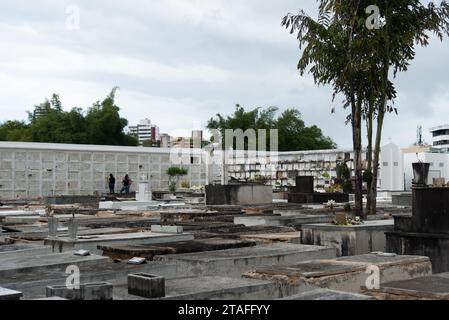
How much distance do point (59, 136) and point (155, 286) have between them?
47073mm

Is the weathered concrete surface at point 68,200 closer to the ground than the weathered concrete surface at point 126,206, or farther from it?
farther from it

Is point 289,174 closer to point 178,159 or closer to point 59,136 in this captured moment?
point 178,159

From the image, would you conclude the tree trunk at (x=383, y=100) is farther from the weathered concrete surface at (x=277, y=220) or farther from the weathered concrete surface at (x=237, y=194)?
the weathered concrete surface at (x=237, y=194)

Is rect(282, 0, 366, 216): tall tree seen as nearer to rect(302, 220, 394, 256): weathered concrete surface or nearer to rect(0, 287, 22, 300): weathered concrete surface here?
rect(302, 220, 394, 256): weathered concrete surface

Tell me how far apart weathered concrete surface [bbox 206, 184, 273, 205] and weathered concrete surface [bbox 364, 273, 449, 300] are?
14.2 meters

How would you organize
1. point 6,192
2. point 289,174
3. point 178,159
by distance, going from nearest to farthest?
point 6,192 → point 178,159 → point 289,174

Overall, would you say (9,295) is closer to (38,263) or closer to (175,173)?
(38,263)

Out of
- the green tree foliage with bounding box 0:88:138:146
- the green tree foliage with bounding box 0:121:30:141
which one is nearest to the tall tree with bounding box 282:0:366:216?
the green tree foliage with bounding box 0:88:138:146

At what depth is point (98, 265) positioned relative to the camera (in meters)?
6.50

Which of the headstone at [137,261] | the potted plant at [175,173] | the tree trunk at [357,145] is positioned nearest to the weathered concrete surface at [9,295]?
the headstone at [137,261]

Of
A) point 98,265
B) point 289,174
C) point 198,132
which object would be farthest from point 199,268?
point 198,132

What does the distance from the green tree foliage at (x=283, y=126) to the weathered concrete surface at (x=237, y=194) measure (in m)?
40.2

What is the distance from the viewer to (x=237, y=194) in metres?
19.8

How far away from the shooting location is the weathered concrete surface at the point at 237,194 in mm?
19672
